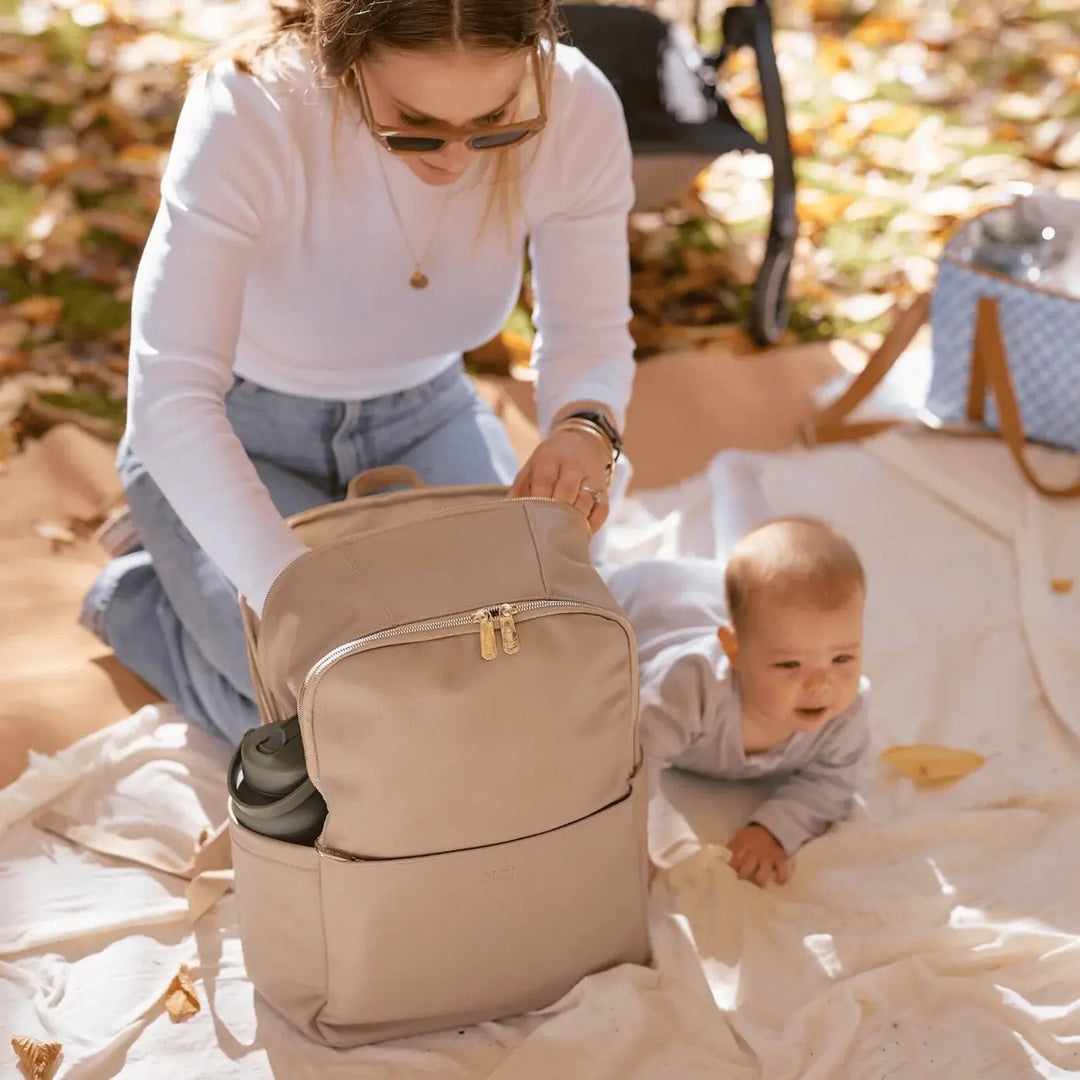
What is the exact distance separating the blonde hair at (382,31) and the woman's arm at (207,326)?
0.07 m

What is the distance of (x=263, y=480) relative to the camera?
175 cm

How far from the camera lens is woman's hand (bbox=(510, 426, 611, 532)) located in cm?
148

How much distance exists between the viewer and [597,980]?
1.41 metres

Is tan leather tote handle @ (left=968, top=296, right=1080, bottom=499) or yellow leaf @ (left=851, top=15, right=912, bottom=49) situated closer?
tan leather tote handle @ (left=968, top=296, right=1080, bottom=499)

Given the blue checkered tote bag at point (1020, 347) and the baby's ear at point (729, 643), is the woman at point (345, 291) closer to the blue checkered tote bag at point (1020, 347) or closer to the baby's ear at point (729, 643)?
the baby's ear at point (729, 643)

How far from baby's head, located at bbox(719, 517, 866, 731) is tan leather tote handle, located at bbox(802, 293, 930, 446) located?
0.89 metres

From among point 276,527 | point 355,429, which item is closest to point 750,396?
point 355,429

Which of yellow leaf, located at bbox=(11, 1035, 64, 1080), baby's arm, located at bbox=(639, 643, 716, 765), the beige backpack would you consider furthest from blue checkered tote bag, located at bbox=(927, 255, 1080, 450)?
yellow leaf, located at bbox=(11, 1035, 64, 1080)

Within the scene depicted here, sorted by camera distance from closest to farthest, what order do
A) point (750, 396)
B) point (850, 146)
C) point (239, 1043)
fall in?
point (239, 1043), point (750, 396), point (850, 146)

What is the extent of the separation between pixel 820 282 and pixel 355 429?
152 cm

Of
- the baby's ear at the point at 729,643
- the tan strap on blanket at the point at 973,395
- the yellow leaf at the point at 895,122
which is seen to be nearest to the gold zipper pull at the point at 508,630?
the baby's ear at the point at 729,643

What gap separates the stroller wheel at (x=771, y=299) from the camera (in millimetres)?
2678

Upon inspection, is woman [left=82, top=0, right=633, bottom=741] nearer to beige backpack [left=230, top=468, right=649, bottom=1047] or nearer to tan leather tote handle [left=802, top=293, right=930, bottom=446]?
beige backpack [left=230, top=468, right=649, bottom=1047]

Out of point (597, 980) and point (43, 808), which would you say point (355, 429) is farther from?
point (597, 980)
